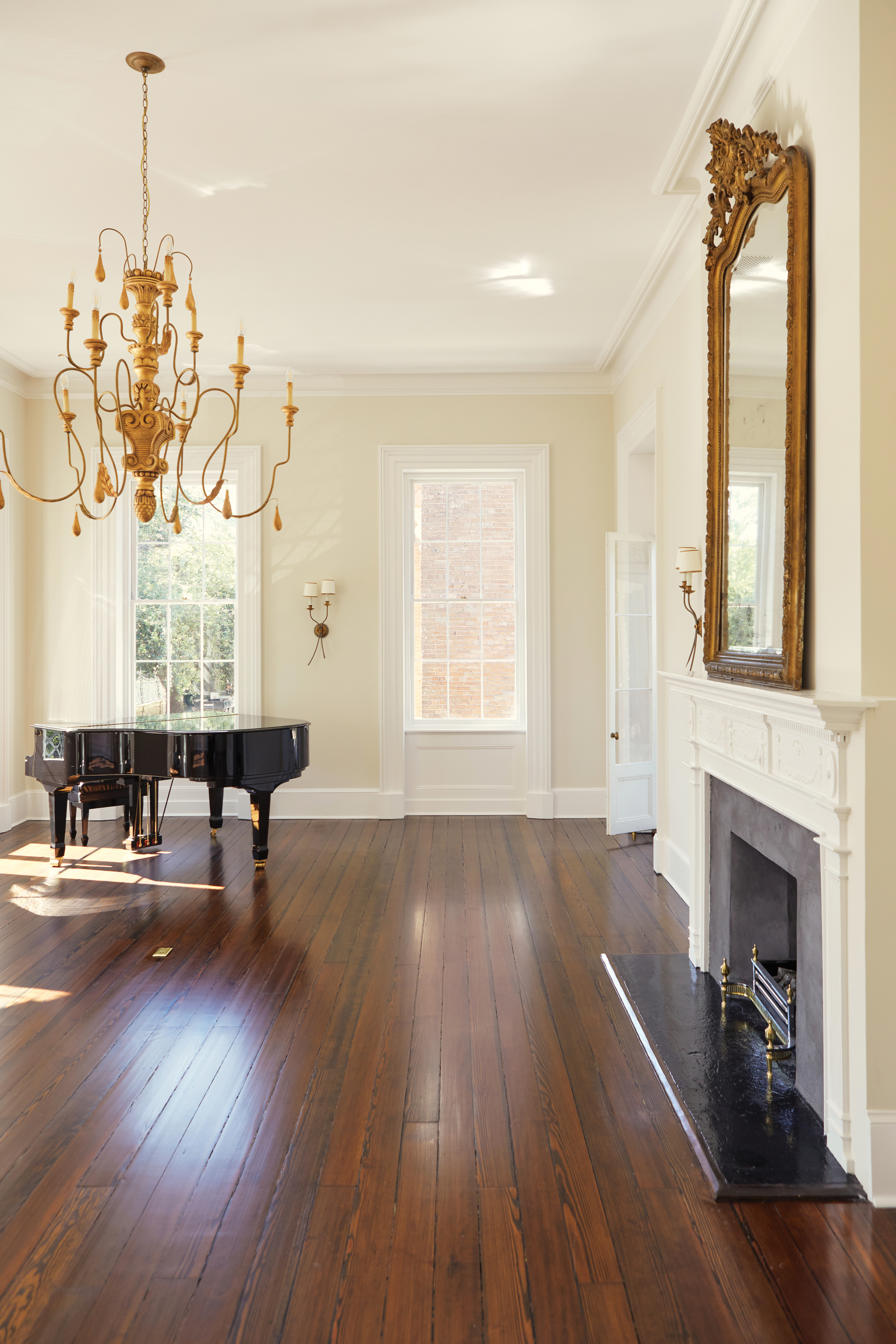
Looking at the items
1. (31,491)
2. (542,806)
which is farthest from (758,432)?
(31,491)

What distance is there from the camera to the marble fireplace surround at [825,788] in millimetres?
2283

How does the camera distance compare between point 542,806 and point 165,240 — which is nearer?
point 165,240

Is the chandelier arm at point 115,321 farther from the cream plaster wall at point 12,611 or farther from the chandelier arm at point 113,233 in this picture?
the cream plaster wall at point 12,611

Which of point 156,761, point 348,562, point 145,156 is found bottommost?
point 156,761

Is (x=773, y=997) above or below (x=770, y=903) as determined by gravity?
below

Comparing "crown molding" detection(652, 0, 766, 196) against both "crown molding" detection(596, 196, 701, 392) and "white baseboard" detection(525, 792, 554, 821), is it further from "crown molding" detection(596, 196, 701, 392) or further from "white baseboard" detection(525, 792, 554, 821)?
"white baseboard" detection(525, 792, 554, 821)

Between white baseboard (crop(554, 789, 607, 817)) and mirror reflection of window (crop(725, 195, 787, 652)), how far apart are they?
3.70 m

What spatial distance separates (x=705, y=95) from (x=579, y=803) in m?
4.81

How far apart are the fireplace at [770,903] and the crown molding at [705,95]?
8.31 feet

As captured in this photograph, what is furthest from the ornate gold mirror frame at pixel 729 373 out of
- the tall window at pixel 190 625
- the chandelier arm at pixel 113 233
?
the tall window at pixel 190 625

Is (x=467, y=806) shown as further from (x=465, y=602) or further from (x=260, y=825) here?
(x=260, y=825)

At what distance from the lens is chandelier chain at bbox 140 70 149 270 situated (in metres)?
3.00

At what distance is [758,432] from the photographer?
2990 mm

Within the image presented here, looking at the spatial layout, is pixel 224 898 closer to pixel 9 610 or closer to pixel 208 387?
pixel 9 610
